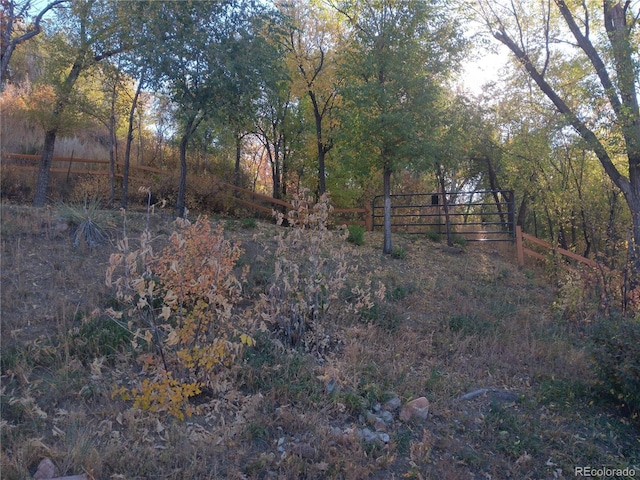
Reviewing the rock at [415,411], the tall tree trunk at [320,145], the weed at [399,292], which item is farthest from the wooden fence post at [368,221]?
the rock at [415,411]

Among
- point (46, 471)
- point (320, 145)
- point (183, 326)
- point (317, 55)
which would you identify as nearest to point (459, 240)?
point (320, 145)

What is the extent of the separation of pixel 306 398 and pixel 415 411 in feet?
3.86

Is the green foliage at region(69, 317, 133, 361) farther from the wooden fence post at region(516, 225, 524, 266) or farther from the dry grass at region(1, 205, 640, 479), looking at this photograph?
the wooden fence post at region(516, 225, 524, 266)

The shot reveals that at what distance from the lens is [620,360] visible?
21.3ft

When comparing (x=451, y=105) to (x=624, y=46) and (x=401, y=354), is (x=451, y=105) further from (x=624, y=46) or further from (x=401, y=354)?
(x=401, y=354)

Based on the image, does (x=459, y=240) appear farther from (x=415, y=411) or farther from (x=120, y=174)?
(x=415, y=411)

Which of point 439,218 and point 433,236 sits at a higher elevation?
point 439,218

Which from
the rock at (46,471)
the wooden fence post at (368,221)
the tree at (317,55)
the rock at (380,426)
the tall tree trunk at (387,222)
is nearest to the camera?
the rock at (46,471)

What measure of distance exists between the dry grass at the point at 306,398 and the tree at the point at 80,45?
4472 mm

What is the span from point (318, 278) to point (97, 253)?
4159mm

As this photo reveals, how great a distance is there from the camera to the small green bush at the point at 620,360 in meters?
6.23

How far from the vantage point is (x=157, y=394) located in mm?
5402

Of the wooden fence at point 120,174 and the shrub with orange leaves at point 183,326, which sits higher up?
the wooden fence at point 120,174

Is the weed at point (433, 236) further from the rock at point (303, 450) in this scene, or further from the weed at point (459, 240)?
the rock at point (303, 450)
